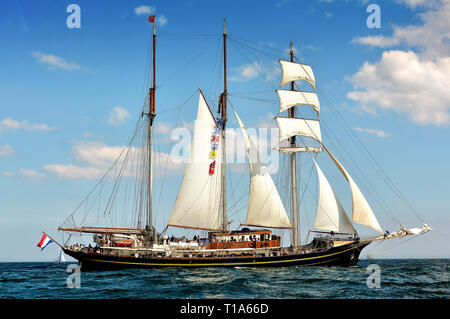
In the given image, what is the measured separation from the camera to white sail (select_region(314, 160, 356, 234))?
57688mm

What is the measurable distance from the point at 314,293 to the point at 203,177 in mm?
29055

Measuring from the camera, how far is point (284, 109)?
224 feet

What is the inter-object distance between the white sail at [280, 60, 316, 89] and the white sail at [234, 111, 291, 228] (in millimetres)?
15760

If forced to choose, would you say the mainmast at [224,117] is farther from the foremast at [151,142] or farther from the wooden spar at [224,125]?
the foremast at [151,142]

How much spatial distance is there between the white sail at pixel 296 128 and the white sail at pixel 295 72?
19.3 ft

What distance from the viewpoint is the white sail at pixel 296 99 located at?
6806 centimetres

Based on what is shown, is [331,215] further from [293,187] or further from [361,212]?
[293,187]

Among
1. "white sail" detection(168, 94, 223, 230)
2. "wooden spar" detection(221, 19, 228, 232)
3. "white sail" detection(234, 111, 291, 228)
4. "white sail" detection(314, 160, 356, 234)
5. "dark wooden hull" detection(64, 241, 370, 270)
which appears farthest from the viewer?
"wooden spar" detection(221, 19, 228, 232)

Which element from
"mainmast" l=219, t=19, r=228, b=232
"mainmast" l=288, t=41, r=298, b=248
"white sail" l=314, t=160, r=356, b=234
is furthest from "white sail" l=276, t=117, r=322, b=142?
"white sail" l=314, t=160, r=356, b=234

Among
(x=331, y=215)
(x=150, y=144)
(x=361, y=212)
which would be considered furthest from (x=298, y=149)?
(x=150, y=144)

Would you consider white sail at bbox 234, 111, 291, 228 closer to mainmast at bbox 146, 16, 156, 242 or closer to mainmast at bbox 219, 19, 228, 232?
mainmast at bbox 219, 19, 228, 232

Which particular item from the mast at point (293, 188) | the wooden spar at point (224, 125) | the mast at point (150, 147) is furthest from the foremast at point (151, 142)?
the mast at point (293, 188)
